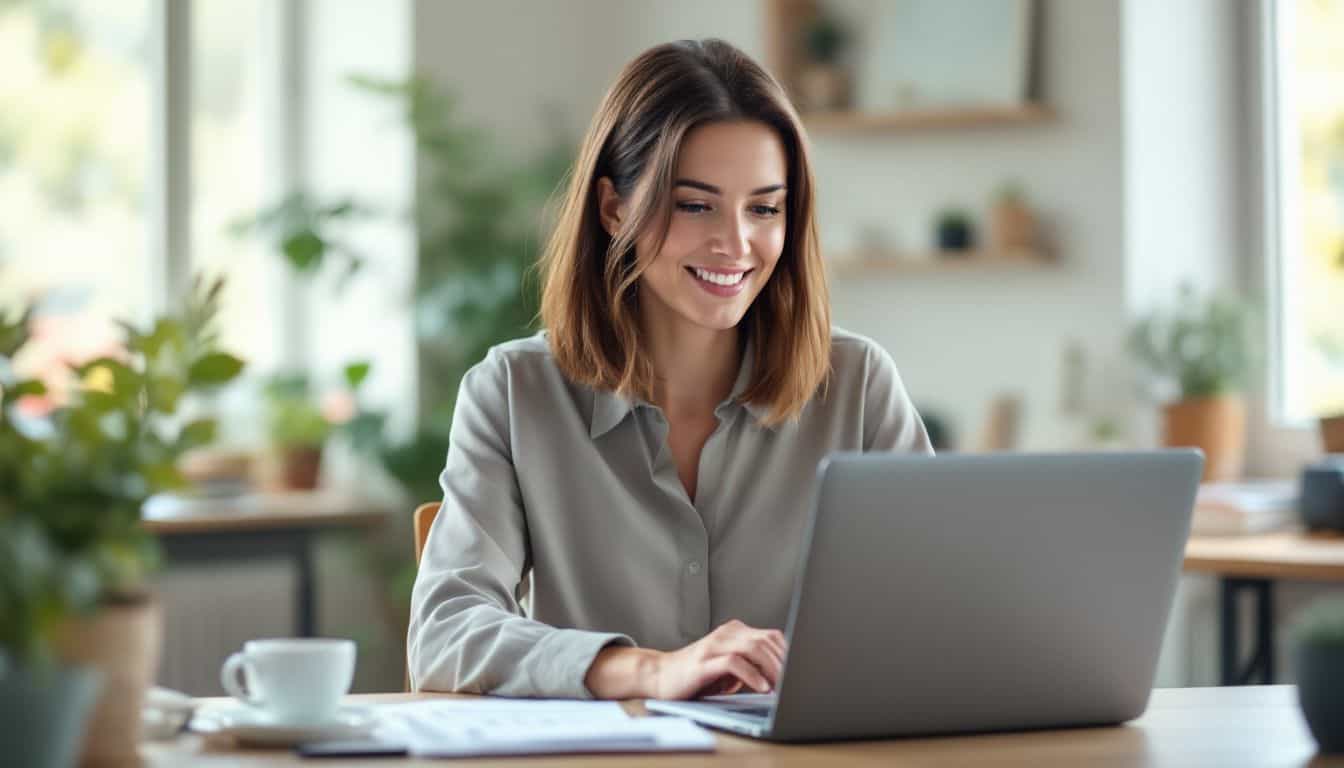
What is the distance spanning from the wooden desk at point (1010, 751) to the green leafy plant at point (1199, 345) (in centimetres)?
234

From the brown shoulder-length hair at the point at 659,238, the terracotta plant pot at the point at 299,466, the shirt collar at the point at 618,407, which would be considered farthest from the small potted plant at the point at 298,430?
the shirt collar at the point at 618,407

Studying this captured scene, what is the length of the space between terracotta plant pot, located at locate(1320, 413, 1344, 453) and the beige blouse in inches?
61.7

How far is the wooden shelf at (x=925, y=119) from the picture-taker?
383 cm

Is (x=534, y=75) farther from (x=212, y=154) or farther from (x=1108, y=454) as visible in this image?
(x=1108, y=454)

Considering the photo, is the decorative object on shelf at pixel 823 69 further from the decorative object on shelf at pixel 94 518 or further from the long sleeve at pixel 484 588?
the decorative object on shelf at pixel 94 518

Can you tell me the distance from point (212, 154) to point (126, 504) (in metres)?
3.39

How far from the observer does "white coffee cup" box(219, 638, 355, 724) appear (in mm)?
1307

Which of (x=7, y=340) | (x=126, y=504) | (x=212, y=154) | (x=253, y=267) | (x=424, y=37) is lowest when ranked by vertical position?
(x=126, y=504)

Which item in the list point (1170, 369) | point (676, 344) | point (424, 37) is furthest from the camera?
point (424, 37)

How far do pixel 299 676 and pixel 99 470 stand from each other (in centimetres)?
29

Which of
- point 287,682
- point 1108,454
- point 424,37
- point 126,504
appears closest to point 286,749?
point 287,682

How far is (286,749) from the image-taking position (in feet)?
4.29

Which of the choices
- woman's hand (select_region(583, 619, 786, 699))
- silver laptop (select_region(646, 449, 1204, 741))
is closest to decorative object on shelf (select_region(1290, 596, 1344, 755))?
silver laptop (select_region(646, 449, 1204, 741))

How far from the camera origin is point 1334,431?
325 centimetres
